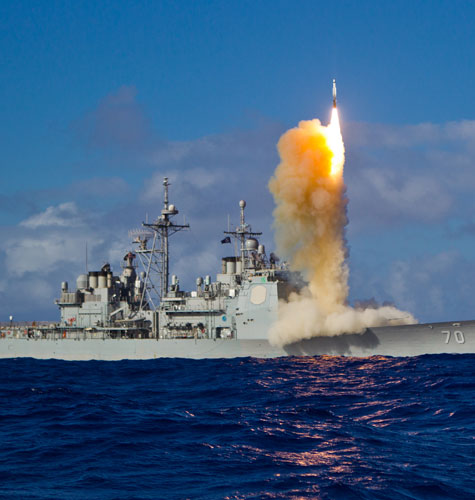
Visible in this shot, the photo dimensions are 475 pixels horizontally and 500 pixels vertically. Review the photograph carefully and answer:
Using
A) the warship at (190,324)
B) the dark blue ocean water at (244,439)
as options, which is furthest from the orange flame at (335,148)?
the dark blue ocean water at (244,439)

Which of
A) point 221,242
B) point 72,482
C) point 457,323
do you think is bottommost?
point 72,482

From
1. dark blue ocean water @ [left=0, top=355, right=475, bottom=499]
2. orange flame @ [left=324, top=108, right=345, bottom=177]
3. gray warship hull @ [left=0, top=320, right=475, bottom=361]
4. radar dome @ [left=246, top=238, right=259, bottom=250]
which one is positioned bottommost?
dark blue ocean water @ [left=0, top=355, right=475, bottom=499]

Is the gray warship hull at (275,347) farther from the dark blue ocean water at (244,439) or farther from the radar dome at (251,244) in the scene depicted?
the dark blue ocean water at (244,439)

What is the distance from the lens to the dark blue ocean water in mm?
9367

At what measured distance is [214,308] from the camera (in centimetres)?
4038

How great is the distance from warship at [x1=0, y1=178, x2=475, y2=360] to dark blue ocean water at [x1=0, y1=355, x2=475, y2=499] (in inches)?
424

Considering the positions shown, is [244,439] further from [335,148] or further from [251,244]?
[251,244]

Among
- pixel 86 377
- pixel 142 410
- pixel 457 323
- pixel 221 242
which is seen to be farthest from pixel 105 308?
pixel 142 410

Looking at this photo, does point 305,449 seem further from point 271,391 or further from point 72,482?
point 271,391

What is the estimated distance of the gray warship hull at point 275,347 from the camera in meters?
33.1

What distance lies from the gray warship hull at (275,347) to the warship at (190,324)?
0.17 feet

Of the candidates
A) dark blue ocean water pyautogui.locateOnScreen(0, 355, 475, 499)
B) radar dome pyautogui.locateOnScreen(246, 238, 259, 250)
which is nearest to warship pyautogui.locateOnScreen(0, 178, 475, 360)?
radar dome pyautogui.locateOnScreen(246, 238, 259, 250)

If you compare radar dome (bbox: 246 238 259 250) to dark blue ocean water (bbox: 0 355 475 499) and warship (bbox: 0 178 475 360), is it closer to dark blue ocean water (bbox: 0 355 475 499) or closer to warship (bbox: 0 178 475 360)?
warship (bbox: 0 178 475 360)

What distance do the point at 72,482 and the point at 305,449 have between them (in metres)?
4.24
